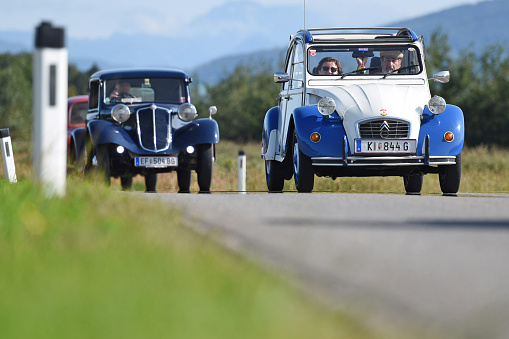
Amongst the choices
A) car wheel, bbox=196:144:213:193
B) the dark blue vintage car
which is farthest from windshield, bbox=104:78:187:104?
car wheel, bbox=196:144:213:193

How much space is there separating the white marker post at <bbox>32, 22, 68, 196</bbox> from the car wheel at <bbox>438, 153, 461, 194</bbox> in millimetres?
6191

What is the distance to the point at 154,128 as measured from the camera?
1332cm

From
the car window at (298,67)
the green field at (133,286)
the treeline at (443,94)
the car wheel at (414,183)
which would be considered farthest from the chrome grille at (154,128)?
the treeline at (443,94)

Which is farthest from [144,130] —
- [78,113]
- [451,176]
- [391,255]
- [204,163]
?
[391,255]

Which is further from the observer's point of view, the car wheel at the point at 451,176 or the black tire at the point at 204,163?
the black tire at the point at 204,163

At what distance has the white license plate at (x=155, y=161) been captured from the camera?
13.0 meters

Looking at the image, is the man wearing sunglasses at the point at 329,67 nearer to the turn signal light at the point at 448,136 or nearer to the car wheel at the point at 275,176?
the car wheel at the point at 275,176

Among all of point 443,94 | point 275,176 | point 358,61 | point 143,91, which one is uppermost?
point 443,94

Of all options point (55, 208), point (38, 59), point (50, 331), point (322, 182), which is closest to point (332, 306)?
point (50, 331)

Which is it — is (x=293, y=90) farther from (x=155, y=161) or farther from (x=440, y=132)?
(x=440, y=132)

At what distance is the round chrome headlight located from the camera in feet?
36.0

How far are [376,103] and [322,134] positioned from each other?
803mm

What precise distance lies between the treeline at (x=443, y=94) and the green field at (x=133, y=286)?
115 ft

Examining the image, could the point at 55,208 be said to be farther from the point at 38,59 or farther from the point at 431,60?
the point at 431,60
